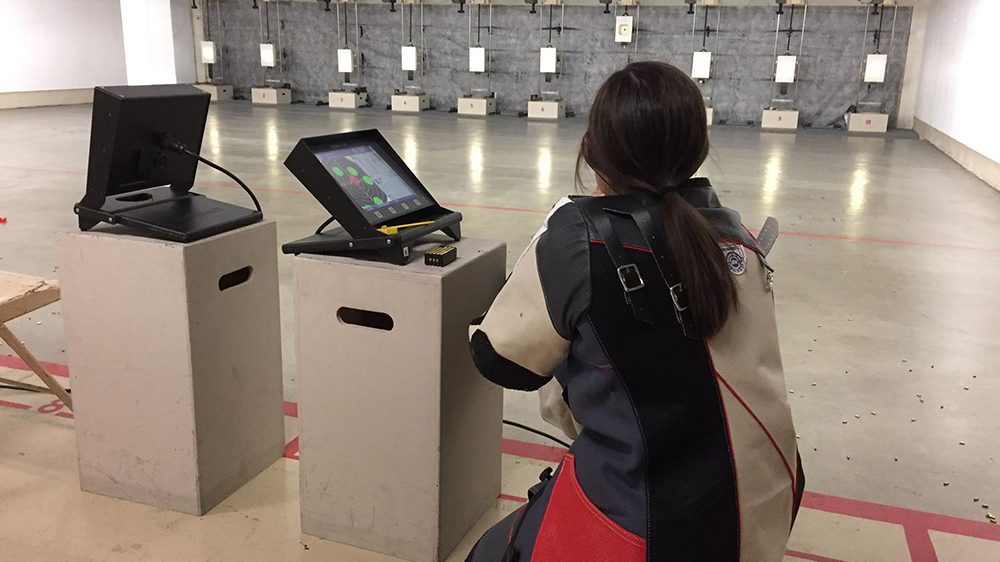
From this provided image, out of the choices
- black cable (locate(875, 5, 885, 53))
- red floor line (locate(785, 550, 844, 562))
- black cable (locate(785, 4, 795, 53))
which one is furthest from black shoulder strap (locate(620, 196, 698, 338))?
black cable (locate(875, 5, 885, 53))

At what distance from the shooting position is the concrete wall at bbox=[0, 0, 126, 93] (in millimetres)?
13094

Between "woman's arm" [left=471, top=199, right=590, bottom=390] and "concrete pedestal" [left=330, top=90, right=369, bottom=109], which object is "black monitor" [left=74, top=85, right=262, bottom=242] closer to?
"woman's arm" [left=471, top=199, right=590, bottom=390]

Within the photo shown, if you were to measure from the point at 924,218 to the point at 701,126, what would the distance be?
5757 millimetres

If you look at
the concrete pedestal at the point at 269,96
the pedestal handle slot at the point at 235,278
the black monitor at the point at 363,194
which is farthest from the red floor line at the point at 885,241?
the concrete pedestal at the point at 269,96

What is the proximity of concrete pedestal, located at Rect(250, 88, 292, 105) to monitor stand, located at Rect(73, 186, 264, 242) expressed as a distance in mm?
13438

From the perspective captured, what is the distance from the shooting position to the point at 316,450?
196 centimetres

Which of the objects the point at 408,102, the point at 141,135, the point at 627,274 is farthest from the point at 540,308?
the point at 408,102

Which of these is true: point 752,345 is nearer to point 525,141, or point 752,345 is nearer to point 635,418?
point 635,418

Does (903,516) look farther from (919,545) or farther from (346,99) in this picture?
(346,99)

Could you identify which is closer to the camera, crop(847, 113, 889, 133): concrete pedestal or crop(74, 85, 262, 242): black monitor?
crop(74, 85, 262, 242): black monitor

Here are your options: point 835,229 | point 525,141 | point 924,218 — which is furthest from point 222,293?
point 525,141

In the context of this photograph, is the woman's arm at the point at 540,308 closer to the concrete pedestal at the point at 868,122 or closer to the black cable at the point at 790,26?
the concrete pedestal at the point at 868,122

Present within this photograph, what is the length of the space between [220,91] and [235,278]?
14400 millimetres

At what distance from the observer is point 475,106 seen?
45.4 feet
